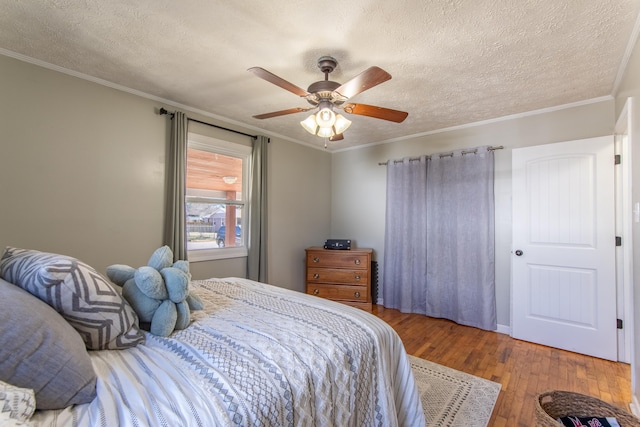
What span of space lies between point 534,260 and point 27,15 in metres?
4.31

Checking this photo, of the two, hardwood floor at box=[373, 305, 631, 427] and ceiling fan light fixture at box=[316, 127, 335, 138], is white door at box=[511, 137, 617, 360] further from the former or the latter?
ceiling fan light fixture at box=[316, 127, 335, 138]

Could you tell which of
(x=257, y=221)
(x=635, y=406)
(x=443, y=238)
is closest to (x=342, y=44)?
(x=257, y=221)

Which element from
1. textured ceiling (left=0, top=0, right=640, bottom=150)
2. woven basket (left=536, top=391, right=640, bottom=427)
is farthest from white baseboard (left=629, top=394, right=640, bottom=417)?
textured ceiling (left=0, top=0, right=640, bottom=150)

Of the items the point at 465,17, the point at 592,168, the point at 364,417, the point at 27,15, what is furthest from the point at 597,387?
the point at 27,15

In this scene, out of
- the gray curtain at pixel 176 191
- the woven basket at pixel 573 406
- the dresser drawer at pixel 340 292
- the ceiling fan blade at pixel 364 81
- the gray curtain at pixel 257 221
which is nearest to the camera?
the woven basket at pixel 573 406

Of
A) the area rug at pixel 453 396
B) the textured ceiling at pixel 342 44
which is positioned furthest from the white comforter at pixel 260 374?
the textured ceiling at pixel 342 44

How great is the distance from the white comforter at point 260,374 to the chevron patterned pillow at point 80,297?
63 millimetres

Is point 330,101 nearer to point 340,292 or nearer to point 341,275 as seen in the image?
point 341,275

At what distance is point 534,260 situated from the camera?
2891mm

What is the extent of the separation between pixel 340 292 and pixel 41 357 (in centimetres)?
329

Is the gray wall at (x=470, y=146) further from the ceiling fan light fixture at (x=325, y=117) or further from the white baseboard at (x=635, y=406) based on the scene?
the ceiling fan light fixture at (x=325, y=117)

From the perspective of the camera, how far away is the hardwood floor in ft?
6.35

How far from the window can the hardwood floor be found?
7.19 ft

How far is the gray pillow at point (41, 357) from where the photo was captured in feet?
2.37
